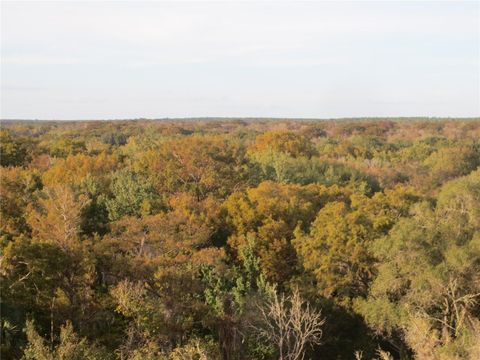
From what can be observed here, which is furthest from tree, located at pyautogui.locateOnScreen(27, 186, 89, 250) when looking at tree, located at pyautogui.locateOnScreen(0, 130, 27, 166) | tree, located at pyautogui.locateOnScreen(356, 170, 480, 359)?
tree, located at pyautogui.locateOnScreen(0, 130, 27, 166)

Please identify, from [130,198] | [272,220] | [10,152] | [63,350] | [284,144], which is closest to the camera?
[63,350]

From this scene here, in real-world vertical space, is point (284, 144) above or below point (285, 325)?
above

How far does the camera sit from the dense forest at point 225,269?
21.9 m

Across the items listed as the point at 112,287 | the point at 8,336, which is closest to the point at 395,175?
the point at 112,287

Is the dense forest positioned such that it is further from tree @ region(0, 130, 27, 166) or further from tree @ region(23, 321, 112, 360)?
tree @ region(0, 130, 27, 166)

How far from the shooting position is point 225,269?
25.6m

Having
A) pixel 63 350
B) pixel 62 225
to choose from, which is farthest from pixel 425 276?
pixel 62 225

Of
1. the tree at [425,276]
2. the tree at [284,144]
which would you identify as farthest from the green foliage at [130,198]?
the tree at [284,144]

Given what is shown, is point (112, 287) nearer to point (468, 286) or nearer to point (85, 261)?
point (85, 261)

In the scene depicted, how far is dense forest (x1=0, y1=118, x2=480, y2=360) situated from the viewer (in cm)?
2188

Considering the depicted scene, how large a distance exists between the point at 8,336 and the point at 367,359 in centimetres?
1644

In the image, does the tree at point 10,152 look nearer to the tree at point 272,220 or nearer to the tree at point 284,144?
the tree at point 284,144

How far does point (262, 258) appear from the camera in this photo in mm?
31594

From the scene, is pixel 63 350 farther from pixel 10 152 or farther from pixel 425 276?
pixel 10 152
